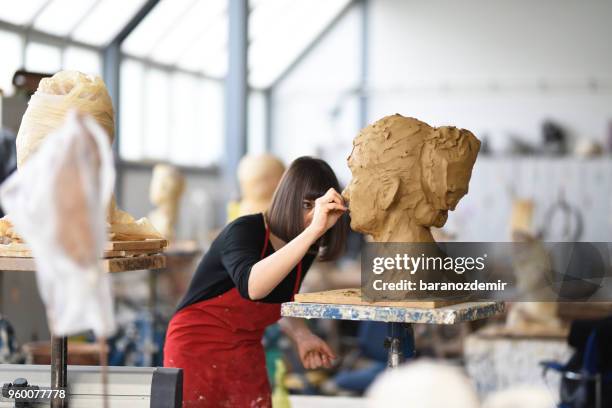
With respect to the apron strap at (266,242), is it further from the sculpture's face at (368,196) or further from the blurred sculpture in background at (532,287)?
the blurred sculpture in background at (532,287)

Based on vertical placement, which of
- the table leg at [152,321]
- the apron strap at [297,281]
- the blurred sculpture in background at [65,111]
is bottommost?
the table leg at [152,321]

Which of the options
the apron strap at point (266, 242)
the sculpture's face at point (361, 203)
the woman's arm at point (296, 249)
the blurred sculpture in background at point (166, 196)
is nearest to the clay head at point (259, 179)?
the blurred sculpture in background at point (166, 196)

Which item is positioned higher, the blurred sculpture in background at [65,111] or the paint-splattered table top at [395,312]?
the blurred sculpture in background at [65,111]

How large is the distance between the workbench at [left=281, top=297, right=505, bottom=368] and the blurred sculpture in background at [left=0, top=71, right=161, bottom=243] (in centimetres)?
57

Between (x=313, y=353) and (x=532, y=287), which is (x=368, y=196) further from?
(x=532, y=287)

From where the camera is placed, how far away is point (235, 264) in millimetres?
2678

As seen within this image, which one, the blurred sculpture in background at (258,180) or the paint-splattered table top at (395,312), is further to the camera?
the blurred sculpture in background at (258,180)

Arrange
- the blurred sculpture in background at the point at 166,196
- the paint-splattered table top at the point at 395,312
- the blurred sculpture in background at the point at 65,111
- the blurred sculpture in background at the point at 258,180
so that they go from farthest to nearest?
1. the blurred sculpture in background at the point at 166,196
2. the blurred sculpture in background at the point at 258,180
3. the blurred sculpture in background at the point at 65,111
4. the paint-splattered table top at the point at 395,312

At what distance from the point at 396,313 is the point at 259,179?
2867 millimetres

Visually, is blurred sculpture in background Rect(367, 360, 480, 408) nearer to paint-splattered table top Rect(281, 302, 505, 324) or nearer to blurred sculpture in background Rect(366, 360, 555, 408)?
blurred sculpture in background Rect(366, 360, 555, 408)

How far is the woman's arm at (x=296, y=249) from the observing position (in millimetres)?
2471

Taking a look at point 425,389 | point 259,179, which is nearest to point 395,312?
point 425,389

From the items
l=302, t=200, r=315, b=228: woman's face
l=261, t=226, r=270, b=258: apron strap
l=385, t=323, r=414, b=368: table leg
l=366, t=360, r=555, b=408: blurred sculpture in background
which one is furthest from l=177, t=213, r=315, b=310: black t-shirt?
l=366, t=360, r=555, b=408: blurred sculpture in background

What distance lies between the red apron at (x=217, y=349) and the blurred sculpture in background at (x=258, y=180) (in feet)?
6.66
